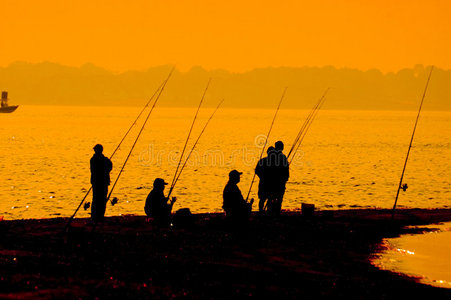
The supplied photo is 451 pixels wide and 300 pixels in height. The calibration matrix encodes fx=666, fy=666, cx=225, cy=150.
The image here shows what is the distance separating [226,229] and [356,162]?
4561 cm

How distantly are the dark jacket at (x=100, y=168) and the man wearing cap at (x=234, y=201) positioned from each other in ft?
7.75

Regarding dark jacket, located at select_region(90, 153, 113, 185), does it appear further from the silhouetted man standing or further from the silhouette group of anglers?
the silhouetted man standing

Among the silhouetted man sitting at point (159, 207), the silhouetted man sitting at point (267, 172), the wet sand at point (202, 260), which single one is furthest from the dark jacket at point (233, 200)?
the silhouetted man sitting at point (267, 172)

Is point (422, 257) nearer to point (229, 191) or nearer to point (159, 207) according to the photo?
point (229, 191)

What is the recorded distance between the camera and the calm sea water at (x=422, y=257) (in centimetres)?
1009

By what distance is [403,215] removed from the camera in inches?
636

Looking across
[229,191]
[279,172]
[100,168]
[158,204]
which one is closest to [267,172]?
[279,172]

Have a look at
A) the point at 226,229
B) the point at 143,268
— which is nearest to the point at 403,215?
the point at 226,229

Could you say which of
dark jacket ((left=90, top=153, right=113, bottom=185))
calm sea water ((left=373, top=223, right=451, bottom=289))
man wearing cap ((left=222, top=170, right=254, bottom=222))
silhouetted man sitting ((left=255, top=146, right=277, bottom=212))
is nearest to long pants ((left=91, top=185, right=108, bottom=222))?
dark jacket ((left=90, top=153, right=113, bottom=185))

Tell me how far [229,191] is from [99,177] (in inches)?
103

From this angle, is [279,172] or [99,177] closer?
[99,177]

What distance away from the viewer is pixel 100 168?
42.7 ft

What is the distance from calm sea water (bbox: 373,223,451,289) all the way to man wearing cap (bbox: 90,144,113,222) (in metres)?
5.46

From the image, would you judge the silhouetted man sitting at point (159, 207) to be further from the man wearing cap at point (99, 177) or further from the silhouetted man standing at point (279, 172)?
the silhouetted man standing at point (279, 172)
